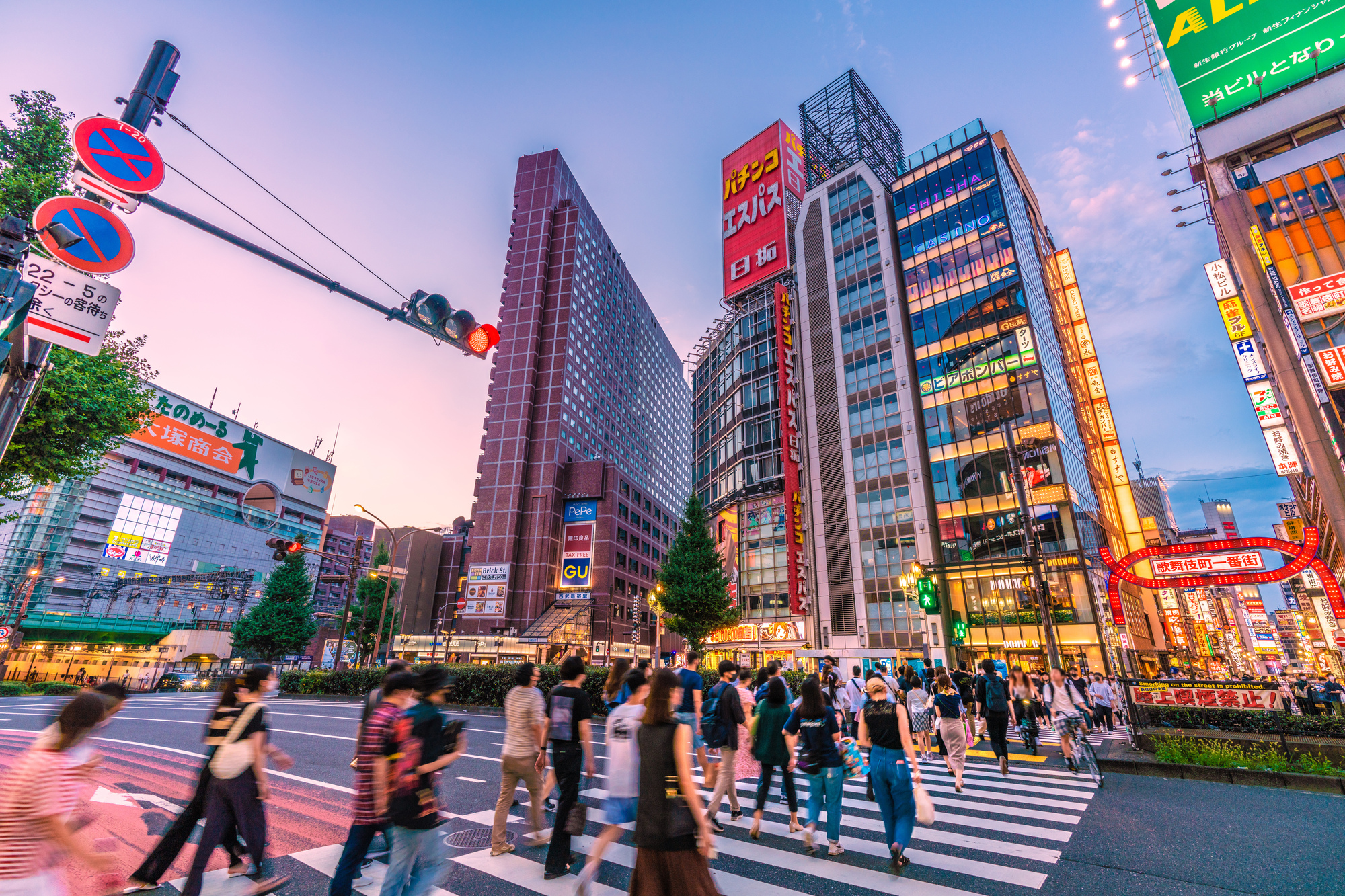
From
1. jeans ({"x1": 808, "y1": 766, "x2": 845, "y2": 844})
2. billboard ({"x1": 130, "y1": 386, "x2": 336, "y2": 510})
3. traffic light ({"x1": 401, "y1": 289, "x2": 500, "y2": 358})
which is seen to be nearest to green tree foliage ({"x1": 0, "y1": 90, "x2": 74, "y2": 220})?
traffic light ({"x1": 401, "y1": 289, "x2": 500, "y2": 358})

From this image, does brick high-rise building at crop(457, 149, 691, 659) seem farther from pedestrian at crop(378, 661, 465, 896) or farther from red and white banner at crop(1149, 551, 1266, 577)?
pedestrian at crop(378, 661, 465, 896)

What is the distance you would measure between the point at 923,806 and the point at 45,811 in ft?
21.6

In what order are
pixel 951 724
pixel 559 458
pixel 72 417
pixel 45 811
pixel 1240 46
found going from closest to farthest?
pixel 45 811, pixel 951 724, pixel 72 417, pixel 1240 46, pixel 559 458

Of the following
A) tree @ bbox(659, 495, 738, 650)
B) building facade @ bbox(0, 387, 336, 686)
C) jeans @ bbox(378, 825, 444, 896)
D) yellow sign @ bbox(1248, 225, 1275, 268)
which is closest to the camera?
jeans @ bbox(378, 825, 444, 896)

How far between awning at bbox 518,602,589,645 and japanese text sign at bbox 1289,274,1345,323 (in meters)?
53.2

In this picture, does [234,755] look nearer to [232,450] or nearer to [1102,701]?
[1102,701]

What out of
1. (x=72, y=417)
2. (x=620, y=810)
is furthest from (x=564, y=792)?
(x=72, y=417)

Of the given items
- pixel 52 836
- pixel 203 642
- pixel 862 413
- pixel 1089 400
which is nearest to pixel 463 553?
pixel 203 642

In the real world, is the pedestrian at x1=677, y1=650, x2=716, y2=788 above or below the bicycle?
above

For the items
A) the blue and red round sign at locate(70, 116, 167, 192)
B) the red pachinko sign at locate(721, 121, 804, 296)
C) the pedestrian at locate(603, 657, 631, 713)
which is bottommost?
the pedestrian at locate(603, 657, 631, 713)

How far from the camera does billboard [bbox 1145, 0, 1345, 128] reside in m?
24.7

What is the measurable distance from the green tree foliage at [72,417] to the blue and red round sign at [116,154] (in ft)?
32.7

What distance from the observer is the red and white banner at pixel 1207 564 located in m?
15.4

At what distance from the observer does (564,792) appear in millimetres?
5637
